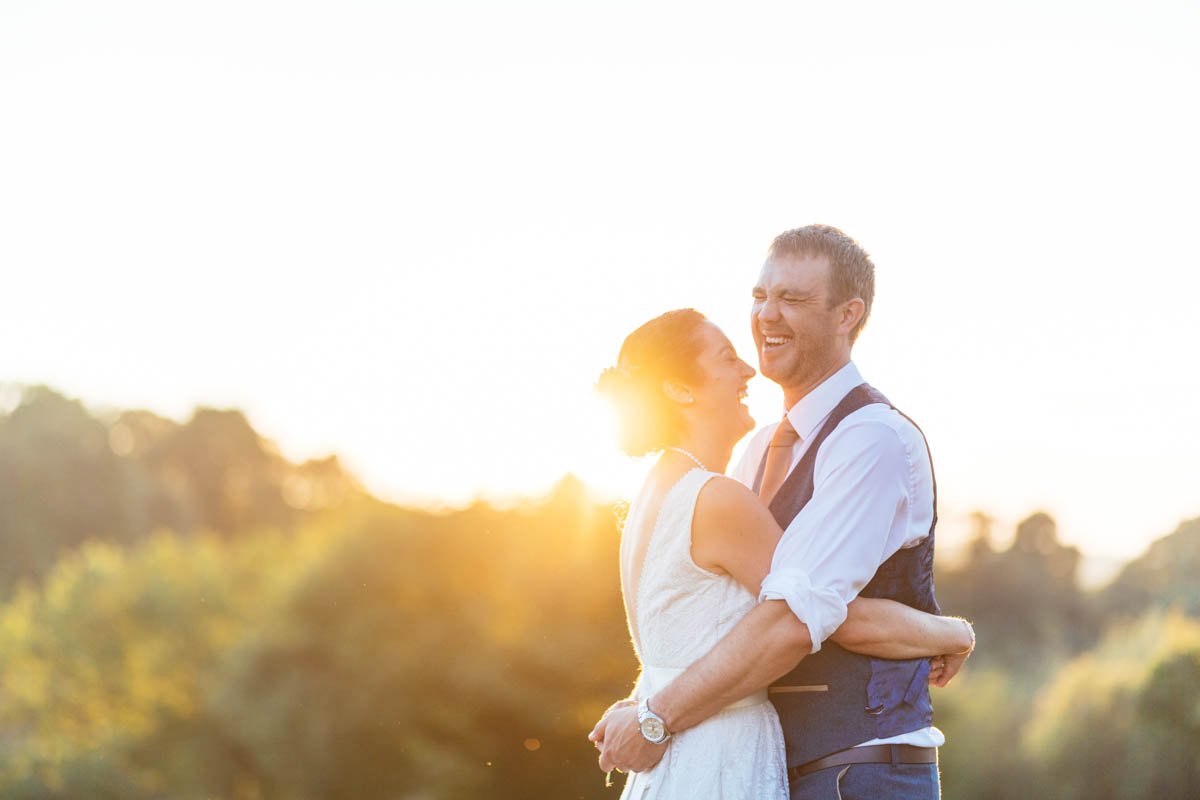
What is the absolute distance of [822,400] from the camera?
3029mm

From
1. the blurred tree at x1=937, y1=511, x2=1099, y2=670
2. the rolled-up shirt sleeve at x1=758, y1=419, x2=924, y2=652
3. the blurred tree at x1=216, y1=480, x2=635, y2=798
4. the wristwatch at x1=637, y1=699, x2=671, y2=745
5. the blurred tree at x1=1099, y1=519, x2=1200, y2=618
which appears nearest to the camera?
the rolled-up shirt sleeve at x1=758, y1=419, x2=924, y2=652

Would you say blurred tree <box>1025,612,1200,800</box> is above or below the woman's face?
below

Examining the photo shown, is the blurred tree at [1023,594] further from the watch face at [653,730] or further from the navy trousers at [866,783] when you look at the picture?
the watch face at [653,730]

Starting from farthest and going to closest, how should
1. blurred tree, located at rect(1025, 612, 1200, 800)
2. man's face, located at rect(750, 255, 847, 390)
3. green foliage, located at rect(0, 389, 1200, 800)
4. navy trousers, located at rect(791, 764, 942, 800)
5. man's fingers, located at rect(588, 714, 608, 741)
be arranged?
green foliage, located at rect(0, 389, 1200, 800) → blurred tree, located at rect(1025, 612, 1200, 800) → man's face, located at rect(750, 255, 847, 390) → man's fingers, located at rect(588, 714, 608, 741) → navy trousers, located at rect(791, 764, 942, 800)

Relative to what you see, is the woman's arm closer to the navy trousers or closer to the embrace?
the embrace

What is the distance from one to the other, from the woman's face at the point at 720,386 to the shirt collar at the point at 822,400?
0.15 meters

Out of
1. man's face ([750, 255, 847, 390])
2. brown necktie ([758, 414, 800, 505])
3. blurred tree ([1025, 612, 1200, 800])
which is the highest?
man's face ([750, 255, 847, 390])

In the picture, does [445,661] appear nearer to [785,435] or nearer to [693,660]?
[785,435]

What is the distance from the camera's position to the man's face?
10.1 feet

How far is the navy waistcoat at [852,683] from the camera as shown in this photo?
2.71m

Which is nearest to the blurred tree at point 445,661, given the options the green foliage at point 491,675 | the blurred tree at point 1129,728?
the green foliage at point 491,675

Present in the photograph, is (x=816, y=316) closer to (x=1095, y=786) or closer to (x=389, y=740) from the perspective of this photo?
(x=1095, y=786)

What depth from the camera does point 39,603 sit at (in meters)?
26.3

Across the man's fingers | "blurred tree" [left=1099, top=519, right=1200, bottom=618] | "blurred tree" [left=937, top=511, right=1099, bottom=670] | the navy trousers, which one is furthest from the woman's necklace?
"blurred tree" [left=1099, top=519, right=1200, bottom=618]
